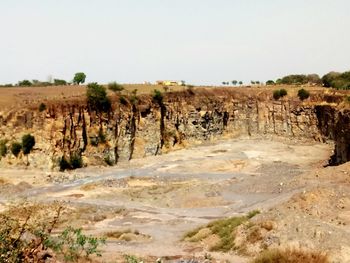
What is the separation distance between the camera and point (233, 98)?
81.5m

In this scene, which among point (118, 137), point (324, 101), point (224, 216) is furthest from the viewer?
point (324, 101)

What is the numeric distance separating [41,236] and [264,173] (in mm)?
44602

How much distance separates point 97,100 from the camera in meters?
67.8

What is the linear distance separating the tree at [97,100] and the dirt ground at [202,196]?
9189mm

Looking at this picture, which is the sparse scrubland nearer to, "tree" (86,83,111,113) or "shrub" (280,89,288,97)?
"tree" (86,83,111,113)

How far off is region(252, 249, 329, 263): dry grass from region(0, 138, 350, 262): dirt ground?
2.06m

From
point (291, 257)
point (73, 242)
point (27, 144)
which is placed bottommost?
point (27, 144)

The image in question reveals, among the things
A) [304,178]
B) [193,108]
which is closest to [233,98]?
[193,108]

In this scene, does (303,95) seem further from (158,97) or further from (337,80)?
(158,97)

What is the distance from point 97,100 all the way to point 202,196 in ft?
97.4

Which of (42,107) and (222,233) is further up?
(42,107)

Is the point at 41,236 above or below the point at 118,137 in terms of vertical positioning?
above

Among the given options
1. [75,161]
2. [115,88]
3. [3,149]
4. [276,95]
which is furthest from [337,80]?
[3,149]

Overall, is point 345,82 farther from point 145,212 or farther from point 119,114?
point 145,212
